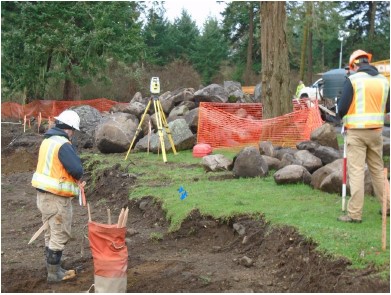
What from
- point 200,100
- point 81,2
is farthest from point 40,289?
point 81,2

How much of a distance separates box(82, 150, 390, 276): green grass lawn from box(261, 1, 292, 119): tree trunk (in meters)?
3.53

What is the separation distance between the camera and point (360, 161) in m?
7.27

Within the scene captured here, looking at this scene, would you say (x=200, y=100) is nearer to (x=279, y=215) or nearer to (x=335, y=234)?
(x=279, y=215)

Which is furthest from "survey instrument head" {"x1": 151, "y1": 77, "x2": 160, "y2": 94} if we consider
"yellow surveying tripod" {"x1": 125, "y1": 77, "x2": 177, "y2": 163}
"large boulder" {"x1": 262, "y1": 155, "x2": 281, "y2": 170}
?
"large boulder" {"x1": 262, "y1": 155, "x2": 281, "y2": 170}

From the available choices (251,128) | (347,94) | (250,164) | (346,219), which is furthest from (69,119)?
(251,128)

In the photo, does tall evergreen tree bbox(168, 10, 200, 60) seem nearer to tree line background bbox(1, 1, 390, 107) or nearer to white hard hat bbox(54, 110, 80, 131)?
tree line background bbox(1, 1, 390, 107)

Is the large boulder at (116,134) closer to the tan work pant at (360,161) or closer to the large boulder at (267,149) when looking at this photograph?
the large boulder at (267,149)

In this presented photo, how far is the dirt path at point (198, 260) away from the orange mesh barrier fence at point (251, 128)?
5698 mm

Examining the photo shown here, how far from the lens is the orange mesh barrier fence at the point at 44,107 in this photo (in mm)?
25875

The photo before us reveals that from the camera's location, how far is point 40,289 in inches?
265

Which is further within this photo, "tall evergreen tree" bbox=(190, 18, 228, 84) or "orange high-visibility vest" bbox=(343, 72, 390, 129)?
"tall evergreen tree" bbox=(190, 18, 228, 84)

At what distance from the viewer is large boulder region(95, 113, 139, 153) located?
1627 centimetres

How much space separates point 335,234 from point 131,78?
27.4m

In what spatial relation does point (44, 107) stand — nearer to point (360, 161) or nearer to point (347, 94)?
point (347, 94)
